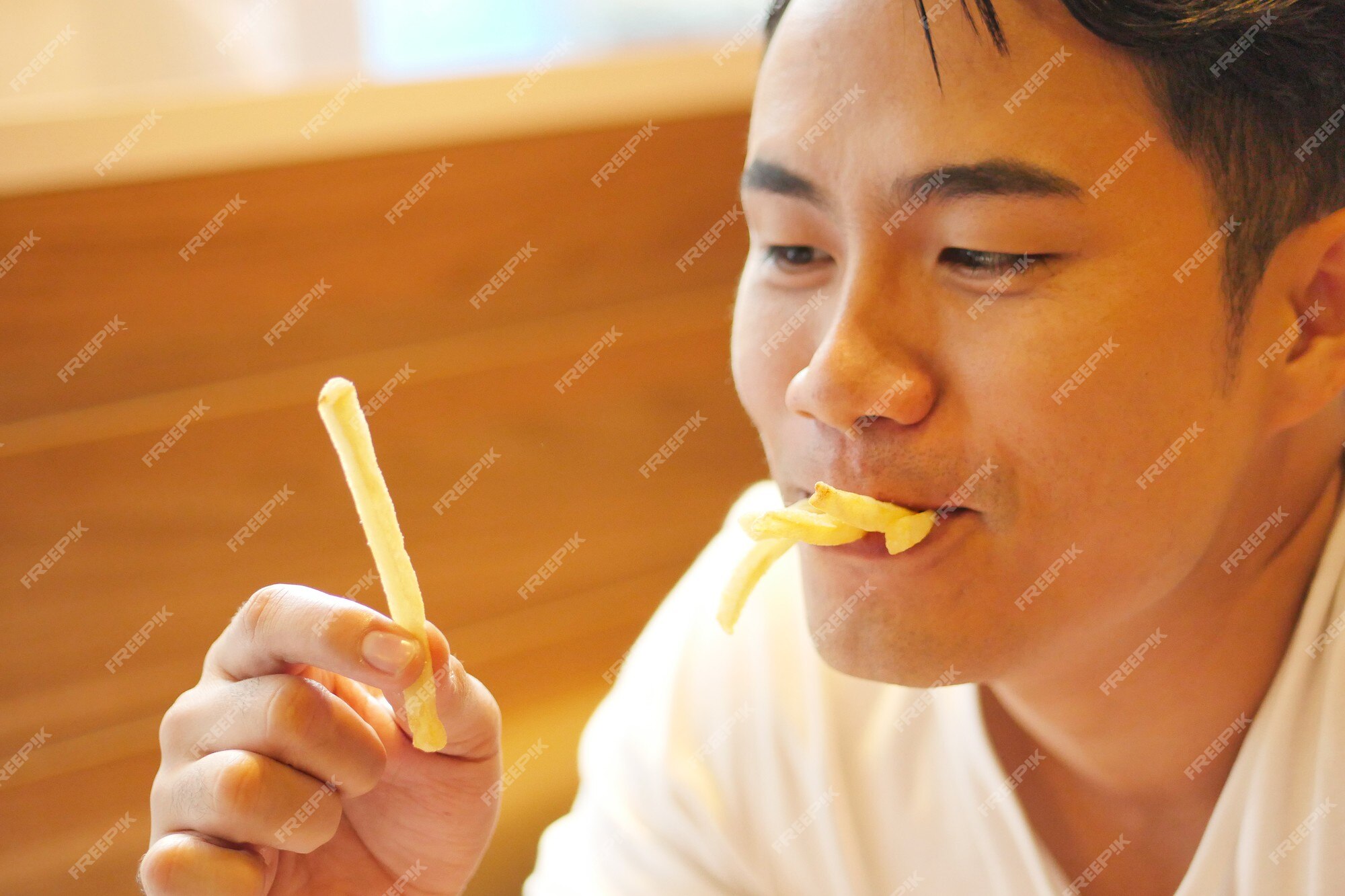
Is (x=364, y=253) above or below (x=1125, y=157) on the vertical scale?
above

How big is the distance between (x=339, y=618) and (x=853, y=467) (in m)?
0.37

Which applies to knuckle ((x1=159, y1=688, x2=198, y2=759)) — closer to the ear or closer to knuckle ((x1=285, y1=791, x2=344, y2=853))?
knuckle ((x1=285, y1=791, x2=344, y2=853))

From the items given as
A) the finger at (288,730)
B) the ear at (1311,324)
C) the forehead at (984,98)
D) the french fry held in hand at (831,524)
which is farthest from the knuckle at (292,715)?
the ear at (1311,324)

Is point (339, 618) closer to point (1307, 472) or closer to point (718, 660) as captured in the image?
point (718, 660)

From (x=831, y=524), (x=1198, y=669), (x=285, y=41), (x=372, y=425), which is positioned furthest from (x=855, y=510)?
(x=285, y=41)

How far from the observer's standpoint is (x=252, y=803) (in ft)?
2.93

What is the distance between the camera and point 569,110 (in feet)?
7.20

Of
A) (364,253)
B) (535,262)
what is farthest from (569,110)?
(364,253)

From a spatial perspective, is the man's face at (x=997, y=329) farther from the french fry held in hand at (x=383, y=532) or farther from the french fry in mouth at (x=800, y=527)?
the french fry held in hand at (x=383, y=532)

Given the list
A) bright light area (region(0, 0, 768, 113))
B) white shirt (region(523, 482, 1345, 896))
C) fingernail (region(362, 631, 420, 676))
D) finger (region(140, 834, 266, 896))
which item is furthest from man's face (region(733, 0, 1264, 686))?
bright light area (region(0, 0, 768, 113))

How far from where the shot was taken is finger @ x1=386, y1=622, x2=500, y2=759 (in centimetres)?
89

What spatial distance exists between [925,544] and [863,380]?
0.13 m

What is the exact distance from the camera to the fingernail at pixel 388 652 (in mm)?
830

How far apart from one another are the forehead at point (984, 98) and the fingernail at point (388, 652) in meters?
0.44
